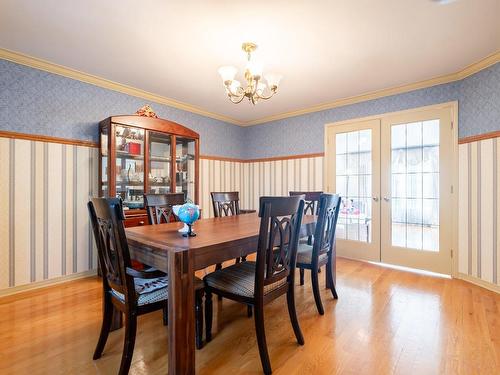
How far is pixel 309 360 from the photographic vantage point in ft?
5.10

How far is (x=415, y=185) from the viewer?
10.7 feet

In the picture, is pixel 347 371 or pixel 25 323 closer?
pixel 347 371


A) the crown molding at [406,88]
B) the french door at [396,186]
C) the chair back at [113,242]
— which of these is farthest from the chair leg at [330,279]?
the crown molding at [406,88]

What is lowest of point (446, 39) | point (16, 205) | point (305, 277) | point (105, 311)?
point (305, 277)

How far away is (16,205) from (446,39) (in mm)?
4271

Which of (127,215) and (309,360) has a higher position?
(127,215)

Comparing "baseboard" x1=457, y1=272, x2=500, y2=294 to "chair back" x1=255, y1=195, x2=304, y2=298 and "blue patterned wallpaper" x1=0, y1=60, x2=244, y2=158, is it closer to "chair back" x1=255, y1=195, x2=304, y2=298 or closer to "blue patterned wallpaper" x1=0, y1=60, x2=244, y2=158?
"chair back" x1=255, y1=195, x2=304, y2=298

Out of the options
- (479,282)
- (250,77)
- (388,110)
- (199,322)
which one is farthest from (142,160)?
(479,282)

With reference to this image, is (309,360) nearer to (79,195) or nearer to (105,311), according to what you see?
(105,311)

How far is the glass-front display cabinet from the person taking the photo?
2902 millimetres

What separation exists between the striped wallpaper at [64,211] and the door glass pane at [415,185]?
28cm

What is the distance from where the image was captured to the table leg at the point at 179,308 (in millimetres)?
1267

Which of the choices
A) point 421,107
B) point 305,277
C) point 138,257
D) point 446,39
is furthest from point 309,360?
point 421,107

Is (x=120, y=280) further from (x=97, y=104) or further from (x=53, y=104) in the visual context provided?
(x=97, y=104)
